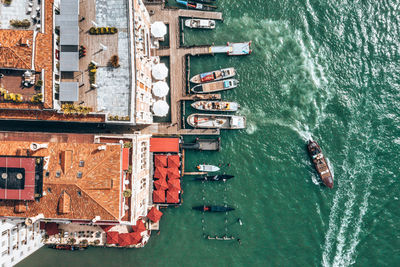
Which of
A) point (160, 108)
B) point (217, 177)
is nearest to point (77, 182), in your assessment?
point (160, 108)

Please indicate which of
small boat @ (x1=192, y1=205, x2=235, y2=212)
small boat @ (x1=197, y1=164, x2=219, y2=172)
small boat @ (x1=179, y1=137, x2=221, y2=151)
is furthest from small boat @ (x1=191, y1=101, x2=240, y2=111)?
small boat @ (x1=192, y1=205, x2=235, y2=212)

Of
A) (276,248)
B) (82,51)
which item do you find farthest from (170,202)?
(82,51)

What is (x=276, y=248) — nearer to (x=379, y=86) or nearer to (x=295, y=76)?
(x=295, y=76)

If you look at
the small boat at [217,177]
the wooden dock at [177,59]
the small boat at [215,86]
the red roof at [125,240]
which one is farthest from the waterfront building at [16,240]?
the small boat at [215,86]

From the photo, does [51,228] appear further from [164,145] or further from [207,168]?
[207,168]

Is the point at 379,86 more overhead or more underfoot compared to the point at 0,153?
more overhead

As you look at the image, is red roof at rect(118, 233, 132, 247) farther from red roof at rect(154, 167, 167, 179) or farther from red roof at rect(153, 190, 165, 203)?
red roof at rect(154, 167, 167, 179)

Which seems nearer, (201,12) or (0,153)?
(0,153)
